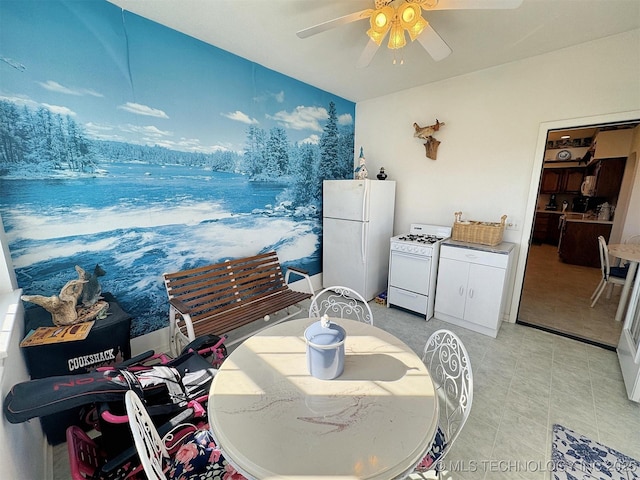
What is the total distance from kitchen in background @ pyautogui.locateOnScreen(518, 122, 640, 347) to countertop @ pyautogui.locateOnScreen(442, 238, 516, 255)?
0.68 m

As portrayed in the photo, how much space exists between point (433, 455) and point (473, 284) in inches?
80.4

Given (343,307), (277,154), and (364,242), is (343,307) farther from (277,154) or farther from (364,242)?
(277,154)

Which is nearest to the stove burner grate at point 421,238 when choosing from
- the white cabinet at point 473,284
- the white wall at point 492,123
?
the white cabinet at point 473,284

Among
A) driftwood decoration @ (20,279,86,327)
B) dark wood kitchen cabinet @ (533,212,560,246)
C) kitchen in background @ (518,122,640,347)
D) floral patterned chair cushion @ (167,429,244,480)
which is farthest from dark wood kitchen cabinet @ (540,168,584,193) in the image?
driftwood decoration @ (20,279,86,327)

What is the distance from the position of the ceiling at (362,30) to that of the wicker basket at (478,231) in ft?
5.10

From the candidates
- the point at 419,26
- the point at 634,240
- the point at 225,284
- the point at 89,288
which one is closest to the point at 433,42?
the point at 419,26

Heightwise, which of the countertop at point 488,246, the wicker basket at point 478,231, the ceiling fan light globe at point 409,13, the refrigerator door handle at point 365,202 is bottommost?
the countertop at point 488,246

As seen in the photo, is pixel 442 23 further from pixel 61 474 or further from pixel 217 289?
pixel 61 474

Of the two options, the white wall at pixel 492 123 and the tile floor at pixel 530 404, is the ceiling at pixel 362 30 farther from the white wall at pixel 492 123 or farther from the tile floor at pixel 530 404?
the tile floor at pixel 530 404

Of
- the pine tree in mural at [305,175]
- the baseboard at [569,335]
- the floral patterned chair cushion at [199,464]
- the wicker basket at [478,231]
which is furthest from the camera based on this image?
the pine tree in mural at [305,175]

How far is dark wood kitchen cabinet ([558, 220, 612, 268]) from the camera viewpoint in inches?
196

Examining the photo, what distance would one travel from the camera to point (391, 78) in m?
3.12

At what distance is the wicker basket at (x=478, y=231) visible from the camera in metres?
2.78

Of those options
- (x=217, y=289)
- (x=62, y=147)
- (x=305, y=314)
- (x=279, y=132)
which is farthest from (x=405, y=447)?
(x=279, y=132)
